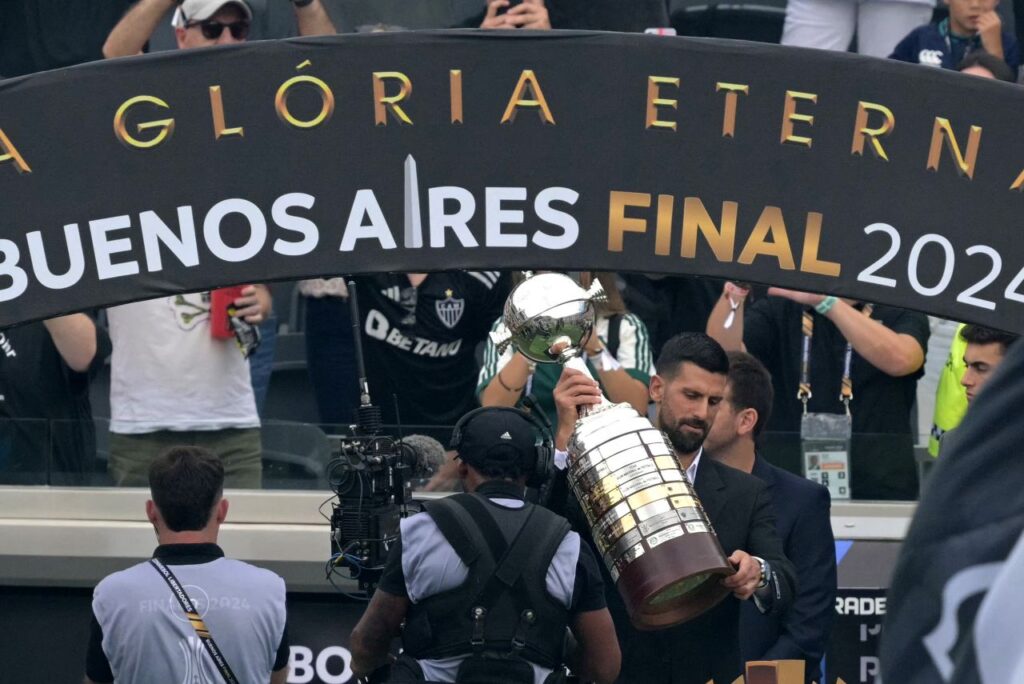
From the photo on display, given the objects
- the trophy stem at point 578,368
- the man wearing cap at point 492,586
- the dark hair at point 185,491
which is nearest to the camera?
the trophy stem at point 578,368

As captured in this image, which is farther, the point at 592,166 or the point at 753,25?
the point at 753,25

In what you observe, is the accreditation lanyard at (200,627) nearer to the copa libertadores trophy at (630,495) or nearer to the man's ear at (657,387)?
the copa libertadores trophy at (630,495)

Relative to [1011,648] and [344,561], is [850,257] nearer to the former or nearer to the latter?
[344,561]

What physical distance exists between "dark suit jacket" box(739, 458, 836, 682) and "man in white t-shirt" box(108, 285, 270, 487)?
180 cm

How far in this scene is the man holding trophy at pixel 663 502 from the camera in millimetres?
3781

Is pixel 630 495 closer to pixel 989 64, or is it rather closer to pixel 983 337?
pixel 983 337

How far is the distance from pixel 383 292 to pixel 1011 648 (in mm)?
5420

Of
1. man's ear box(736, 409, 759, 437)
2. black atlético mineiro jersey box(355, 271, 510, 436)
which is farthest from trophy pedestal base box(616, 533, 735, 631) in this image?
black atlético mineiro jersey box(355, 271, 510, 436)

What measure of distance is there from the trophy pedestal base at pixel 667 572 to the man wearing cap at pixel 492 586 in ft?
1.60

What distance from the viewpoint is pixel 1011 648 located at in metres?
1.28

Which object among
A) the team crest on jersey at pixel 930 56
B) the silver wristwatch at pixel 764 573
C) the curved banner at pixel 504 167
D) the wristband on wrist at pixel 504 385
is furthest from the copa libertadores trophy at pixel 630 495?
the team crest on jersey at pixel 930 56

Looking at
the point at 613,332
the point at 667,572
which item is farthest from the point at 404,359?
the point at 667,572

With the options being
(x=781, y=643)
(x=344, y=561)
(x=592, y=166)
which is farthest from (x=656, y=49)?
(x=781, y=643)

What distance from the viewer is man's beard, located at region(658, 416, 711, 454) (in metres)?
5.21
